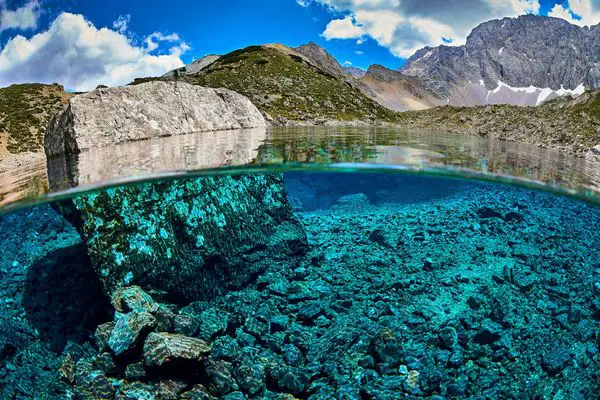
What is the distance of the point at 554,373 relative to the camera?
9.91 metres

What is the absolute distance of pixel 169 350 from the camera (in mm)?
8555

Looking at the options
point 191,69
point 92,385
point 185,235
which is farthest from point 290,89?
point 92,385

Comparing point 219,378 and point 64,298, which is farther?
point 64,298

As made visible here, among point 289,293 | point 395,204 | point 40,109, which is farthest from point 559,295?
point 40,109

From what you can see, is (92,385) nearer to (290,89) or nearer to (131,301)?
(131,301)

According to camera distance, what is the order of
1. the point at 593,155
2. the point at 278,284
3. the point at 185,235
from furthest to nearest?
the point at 593,155, the point at 278,284, the point at 185,235

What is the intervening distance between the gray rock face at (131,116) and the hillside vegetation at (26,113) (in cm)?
3713

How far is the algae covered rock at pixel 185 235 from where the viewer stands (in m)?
10.1

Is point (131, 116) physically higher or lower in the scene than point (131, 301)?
higher

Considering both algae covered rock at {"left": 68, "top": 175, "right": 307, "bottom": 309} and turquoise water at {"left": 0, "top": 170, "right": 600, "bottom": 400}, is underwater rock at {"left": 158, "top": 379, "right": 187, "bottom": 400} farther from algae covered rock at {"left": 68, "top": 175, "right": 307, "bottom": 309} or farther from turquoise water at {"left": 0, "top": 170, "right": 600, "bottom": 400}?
algae covered rock at {"left": 68, "top": 175, "right": 307, "bottom": 309}

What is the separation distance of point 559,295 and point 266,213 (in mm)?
9765

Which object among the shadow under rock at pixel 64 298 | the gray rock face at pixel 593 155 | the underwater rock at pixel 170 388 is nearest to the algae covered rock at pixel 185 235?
the shadow under rock at pixel 64 298

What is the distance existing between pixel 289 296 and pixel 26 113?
6793 cm

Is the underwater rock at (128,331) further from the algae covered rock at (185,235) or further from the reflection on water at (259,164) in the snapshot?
the reflection on water at (259,164)
